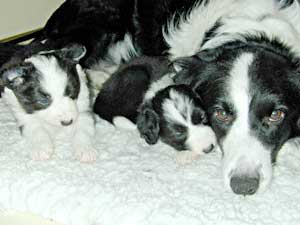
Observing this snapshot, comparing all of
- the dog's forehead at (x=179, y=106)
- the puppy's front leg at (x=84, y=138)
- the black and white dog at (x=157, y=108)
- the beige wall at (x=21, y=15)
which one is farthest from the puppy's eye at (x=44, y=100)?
the beige wall at (x=21, y=15)

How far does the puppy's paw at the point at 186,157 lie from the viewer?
2.69 m

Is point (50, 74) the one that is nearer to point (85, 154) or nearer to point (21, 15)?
point (85, 154)

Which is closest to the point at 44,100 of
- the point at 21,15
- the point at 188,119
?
the point at 188,119

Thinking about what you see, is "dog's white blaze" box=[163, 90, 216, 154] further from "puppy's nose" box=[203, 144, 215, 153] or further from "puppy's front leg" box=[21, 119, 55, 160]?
"puppy's front leg" box=[21, 119, 55, 160]

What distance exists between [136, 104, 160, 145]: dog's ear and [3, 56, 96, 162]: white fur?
0.27 meters

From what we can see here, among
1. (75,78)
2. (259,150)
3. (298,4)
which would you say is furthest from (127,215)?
(298,4)

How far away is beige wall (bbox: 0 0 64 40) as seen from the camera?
4203 mm

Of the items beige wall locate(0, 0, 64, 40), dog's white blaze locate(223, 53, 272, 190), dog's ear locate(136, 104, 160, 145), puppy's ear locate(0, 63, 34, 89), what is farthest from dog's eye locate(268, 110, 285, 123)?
beige wall locate(0, 0, 64, 40)

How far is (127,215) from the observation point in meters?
2.35

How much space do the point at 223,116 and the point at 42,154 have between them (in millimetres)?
908

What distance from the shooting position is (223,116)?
2.54 m

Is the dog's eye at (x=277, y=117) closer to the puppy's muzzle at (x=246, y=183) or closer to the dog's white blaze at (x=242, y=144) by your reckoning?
the dog's white blaze at (x=242, y=144)

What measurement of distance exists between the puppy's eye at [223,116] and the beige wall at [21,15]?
2280 mm

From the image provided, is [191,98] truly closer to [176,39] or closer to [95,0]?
[176,39]
